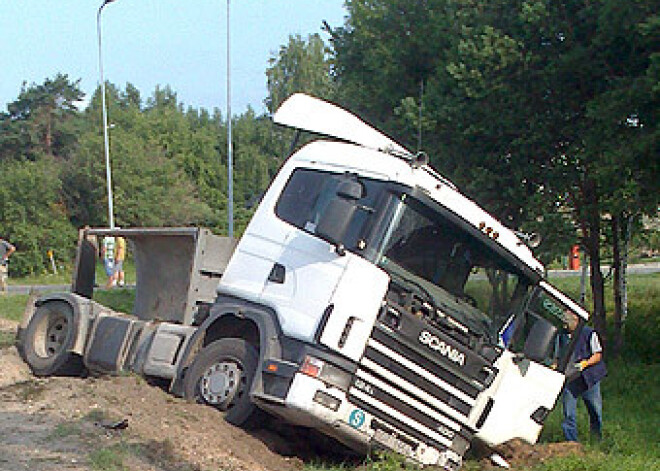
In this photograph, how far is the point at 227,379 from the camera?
321 inches

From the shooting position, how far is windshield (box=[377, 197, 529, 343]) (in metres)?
7.66

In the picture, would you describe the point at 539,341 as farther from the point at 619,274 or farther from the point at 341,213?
the point at 619,274

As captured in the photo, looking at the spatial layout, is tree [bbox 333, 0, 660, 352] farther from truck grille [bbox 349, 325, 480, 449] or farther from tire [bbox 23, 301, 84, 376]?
tire [bbox 23, 301, 84, 376]

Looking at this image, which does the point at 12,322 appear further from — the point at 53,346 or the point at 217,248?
the point at 217,248

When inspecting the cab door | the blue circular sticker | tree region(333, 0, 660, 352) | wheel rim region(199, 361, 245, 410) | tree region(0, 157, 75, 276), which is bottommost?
tree region(0, 157, 75, 276)

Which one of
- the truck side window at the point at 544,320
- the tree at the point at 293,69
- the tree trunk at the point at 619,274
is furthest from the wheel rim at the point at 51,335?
the tree at the point at 293,69

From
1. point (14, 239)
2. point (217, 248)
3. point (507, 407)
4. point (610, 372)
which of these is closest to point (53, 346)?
point (217, 248)

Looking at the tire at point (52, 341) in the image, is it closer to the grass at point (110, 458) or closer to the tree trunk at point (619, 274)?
the grass at point (110, 458)

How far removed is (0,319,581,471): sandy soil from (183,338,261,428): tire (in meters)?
0.16

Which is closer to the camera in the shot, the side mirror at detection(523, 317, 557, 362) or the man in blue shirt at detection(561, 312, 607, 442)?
the side mirror at detection(523, 317, 557, 362)

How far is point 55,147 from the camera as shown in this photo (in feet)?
197

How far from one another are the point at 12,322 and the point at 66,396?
744 cm

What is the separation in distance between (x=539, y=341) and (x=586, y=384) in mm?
1580

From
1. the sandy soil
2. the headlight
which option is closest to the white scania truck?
the headlight
